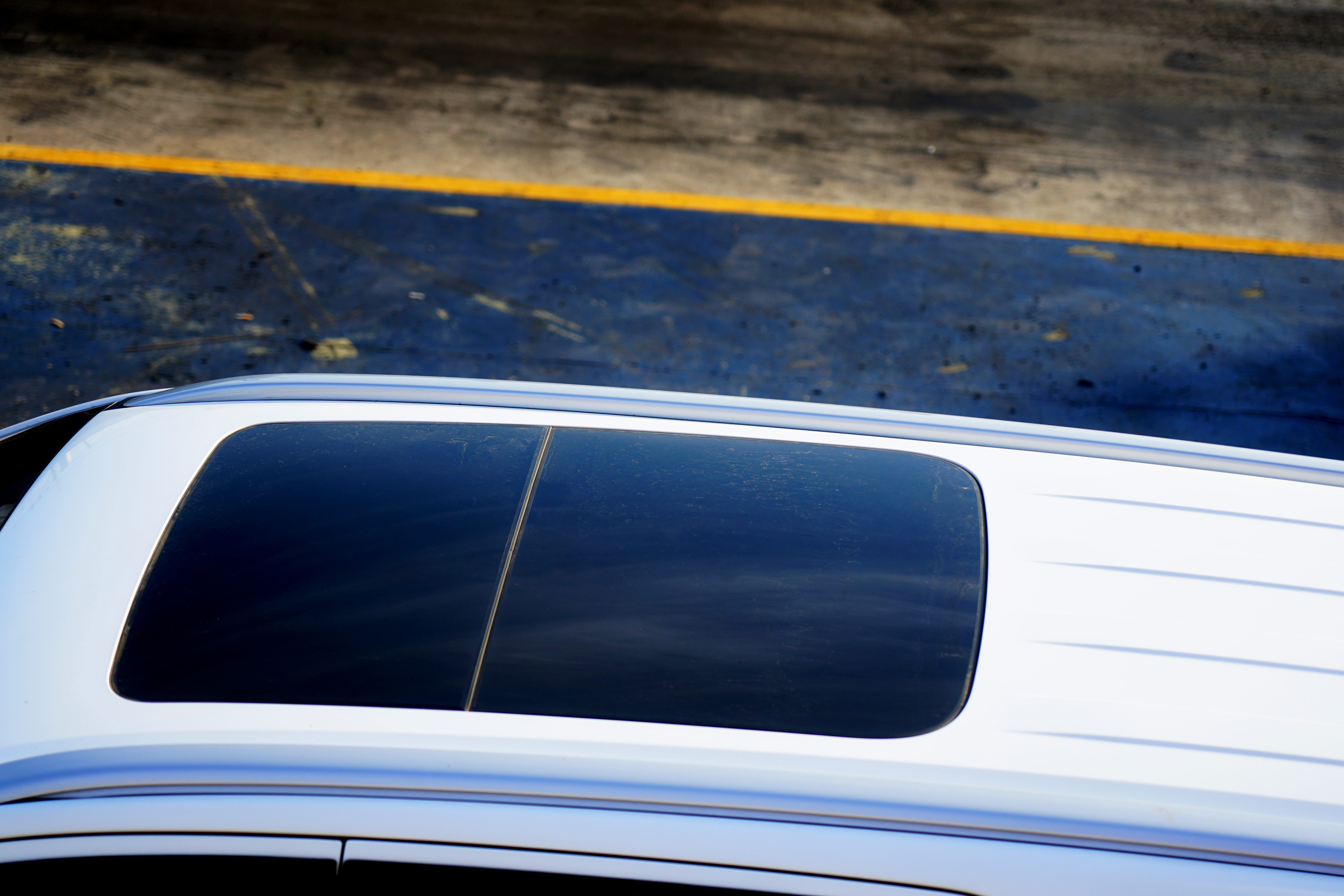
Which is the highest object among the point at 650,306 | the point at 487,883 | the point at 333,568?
the point at 333,568

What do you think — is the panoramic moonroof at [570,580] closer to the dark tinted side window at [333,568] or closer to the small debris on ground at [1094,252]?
the dark tinted side window at [333,568]

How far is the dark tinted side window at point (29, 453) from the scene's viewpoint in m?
2.27

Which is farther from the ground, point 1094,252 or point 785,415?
point 785,415

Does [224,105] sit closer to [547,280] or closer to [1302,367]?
[547,280]

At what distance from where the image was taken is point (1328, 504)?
2186 millimetres

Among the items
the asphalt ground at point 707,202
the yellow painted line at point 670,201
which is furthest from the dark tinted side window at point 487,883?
the yellow painted line at point 670,201

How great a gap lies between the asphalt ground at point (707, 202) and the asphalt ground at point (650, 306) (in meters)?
0.02

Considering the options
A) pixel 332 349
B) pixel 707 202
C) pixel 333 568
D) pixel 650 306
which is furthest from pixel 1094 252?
pixel 333 568

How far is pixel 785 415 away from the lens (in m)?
2.38

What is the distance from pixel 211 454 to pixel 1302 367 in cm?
555

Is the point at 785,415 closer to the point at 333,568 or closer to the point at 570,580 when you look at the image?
the point at 570,580

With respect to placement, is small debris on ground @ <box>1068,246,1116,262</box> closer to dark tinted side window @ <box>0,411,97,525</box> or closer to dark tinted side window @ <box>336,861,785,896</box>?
dark tinted side window @ <box>336,861,785,896</box>

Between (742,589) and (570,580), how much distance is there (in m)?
0.38

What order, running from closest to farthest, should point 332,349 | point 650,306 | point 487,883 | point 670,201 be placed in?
point 487,883 → point 332,349 → point 650,306 → point 670,201
